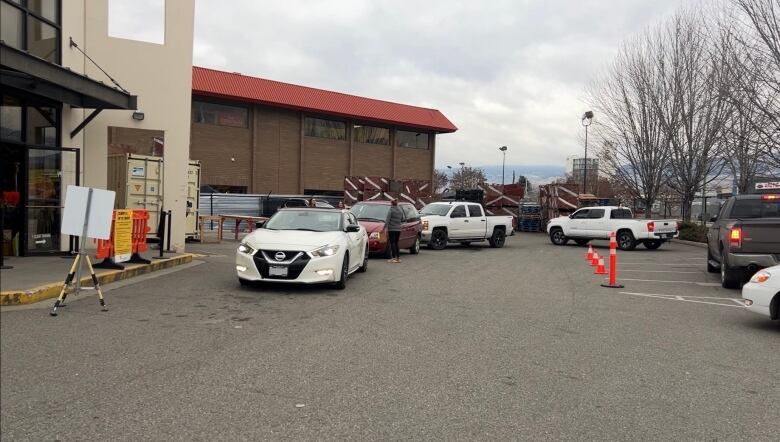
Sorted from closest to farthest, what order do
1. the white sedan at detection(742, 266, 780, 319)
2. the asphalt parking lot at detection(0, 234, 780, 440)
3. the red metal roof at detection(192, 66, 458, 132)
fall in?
the asphalt parking lot at detection(0, 234, 780, 440) → the white sedan at detection(742, 266, 780, 319) → the red metal roof at detection(192, 66, 458, 132)

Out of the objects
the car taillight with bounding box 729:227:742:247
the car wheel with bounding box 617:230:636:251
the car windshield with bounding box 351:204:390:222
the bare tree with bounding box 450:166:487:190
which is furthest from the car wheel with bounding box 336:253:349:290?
the bare tree with bounding box 450:166:487:190

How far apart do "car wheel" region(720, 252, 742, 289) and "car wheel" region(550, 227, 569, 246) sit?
13.7 m

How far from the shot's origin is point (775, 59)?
15930 millimetres

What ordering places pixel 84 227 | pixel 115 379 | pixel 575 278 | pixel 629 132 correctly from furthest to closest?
pixel 629 132, pixel 575 278, pixel 84 227, pixel 115 379

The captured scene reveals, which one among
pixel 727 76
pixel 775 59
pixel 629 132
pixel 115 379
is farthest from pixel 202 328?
pixel 629 132

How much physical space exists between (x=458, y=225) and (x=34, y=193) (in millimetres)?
13949

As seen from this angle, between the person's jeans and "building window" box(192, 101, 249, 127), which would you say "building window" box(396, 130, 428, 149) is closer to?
"building window" box(192, 101, 249, 127)

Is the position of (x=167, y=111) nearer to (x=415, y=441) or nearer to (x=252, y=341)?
(x=252, y=341)

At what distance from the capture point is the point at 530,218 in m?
35.9

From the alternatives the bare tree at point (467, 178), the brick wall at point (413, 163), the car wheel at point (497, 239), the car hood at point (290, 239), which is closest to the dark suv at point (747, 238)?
the car hood at point (290, 239)

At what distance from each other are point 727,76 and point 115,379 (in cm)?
1916

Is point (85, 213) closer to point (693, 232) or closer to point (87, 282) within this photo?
point (87, 282)

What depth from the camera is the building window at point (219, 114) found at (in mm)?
35375

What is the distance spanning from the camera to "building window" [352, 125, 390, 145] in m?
43.0
